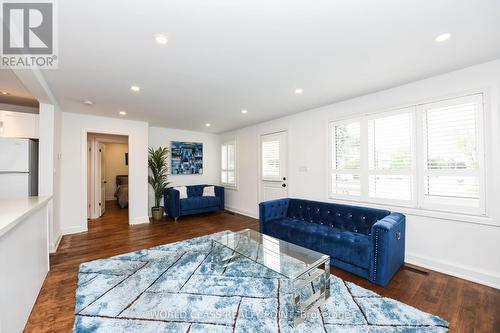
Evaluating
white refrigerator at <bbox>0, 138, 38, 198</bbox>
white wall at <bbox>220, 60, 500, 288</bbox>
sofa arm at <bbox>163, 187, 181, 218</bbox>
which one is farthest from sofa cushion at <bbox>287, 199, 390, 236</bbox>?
white refrigerator at <bbox>0, 138, 38, 198</bbox>

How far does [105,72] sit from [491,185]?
15.1ft

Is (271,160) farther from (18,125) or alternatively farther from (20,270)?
(18,125)

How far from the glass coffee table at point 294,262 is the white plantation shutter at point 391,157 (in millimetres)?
1634

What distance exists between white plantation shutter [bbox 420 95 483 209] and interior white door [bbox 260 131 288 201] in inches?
96.8

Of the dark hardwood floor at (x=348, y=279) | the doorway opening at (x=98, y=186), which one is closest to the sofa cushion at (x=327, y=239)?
the dark hardwood floor at (x=348, y=279)

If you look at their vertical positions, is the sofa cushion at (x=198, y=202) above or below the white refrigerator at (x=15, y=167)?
below

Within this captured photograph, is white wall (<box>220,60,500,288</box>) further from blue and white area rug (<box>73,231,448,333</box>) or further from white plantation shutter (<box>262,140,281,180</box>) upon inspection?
blue and white area rug (<box>73,231,448,333</box>)

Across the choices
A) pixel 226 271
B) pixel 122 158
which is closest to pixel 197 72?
pixel 226 271

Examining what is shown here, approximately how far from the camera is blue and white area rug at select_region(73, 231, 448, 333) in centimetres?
169

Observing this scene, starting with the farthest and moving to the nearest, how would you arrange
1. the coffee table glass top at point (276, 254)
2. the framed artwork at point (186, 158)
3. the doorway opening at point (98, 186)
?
the framed artwork at point (186, 158)
the doorway opening at point (98, 186)
the coffee table glass top at point (276, 254)

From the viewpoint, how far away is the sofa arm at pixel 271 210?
3.63m

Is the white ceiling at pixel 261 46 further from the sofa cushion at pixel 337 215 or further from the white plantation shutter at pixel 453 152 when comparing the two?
the sofa cushion at pixel 337 215

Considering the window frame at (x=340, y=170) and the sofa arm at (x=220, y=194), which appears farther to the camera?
the sofa arm at (x=220, y=194)

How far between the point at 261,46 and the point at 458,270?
11.1 ft
